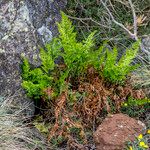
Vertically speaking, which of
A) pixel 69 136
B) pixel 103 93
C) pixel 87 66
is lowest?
pixel 69 136

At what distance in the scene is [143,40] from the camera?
5.34m

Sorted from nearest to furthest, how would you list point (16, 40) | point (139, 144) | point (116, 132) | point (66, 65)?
point (139, 144), point (116, 132), point (16, 40), point (66, 65)

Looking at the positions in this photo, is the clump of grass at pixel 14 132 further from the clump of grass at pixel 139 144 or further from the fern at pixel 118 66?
the fern at pixel 118 66

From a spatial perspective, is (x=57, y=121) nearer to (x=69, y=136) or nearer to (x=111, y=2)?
(x=69, y=136)

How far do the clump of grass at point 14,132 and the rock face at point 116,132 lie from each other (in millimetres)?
606

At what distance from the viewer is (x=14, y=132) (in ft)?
13.6

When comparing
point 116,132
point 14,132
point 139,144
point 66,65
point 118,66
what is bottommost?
point 139,144

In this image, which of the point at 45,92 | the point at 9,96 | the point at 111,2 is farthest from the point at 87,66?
the point at 111,2

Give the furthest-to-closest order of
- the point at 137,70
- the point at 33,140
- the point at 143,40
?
the point at 143,40
the point at 137,70
the point at 33,140

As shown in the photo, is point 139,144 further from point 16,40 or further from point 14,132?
point 16,40

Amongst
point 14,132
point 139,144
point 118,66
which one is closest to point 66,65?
point 118,66

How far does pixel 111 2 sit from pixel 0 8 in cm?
173

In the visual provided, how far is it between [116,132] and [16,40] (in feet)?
4.48

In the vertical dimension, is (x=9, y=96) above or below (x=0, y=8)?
below
